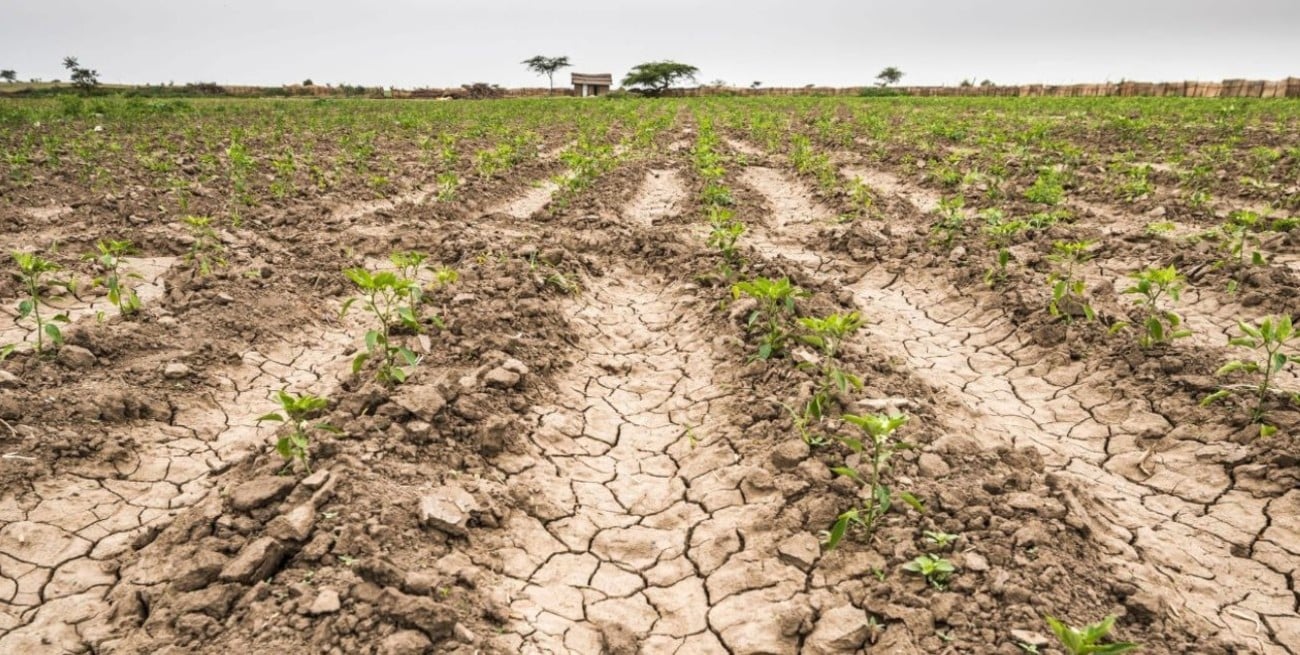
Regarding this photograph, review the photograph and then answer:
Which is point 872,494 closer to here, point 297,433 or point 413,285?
point 297,433

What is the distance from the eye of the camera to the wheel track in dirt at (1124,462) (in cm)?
256

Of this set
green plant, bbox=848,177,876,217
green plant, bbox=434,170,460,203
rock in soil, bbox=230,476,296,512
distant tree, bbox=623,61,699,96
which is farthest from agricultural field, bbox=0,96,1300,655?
distant tree, bbox=623,61,699,96

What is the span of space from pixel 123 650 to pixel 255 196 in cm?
747

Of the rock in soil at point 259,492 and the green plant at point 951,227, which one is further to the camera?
the green plant at point 951,227

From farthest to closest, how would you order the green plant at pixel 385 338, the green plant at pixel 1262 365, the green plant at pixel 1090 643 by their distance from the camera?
the green plant at pixel 385 338 → the green plant at pixel 1262 365 → the green plant at pixel 1090 643

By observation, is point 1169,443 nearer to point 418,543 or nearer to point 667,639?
point 667,639

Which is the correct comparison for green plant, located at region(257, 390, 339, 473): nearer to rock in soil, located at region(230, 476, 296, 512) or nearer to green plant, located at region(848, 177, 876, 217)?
rock in soil, located at region(230, 476, 296, 512)

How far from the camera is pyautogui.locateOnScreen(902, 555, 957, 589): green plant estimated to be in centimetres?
234

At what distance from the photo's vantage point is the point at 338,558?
2.37 meters

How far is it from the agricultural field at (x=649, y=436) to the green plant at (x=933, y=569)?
0.01 meters

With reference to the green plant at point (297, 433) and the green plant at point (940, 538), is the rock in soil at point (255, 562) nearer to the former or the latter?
the green plant at point (297, 433)

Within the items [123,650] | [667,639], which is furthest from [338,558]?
[667,639]

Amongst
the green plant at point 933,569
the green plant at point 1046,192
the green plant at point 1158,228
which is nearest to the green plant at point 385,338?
the green plant at point 933,569

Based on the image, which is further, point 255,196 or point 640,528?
point 255,196
